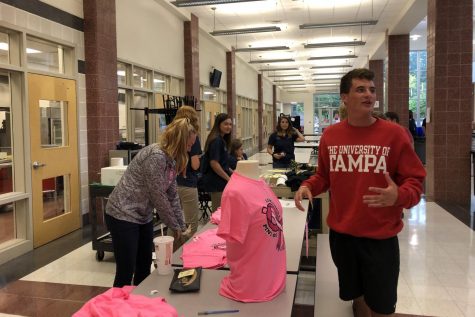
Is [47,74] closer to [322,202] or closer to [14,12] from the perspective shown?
[14,12]

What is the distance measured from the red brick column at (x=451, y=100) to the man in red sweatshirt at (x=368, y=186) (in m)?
5.53

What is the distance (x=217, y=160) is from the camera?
4066mm

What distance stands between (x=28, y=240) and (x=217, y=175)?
228 centimetres

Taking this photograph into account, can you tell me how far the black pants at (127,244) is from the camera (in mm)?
2406

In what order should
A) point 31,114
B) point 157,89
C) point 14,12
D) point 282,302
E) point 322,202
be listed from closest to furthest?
point 282,302 < point 322,202 < point 14,12 < point 31,114 < point 157,89

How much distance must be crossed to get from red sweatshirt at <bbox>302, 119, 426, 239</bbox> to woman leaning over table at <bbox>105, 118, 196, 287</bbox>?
0.93m

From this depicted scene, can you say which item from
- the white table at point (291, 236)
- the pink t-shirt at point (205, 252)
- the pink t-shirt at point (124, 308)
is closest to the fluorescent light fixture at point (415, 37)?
the white table at point (291, 236)

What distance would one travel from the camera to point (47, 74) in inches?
193

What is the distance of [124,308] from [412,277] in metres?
2.89

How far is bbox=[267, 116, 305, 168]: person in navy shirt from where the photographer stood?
19.0 feet

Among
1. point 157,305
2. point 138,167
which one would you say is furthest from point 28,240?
point 157,305

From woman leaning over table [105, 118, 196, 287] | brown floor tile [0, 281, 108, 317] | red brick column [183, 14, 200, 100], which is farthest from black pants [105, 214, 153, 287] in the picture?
red brick column [183, 14, 200, 100]

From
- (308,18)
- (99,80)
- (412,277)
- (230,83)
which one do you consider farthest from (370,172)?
(230,83)

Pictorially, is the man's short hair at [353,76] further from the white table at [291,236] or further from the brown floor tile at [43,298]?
the brown floor tile at [43,298]
